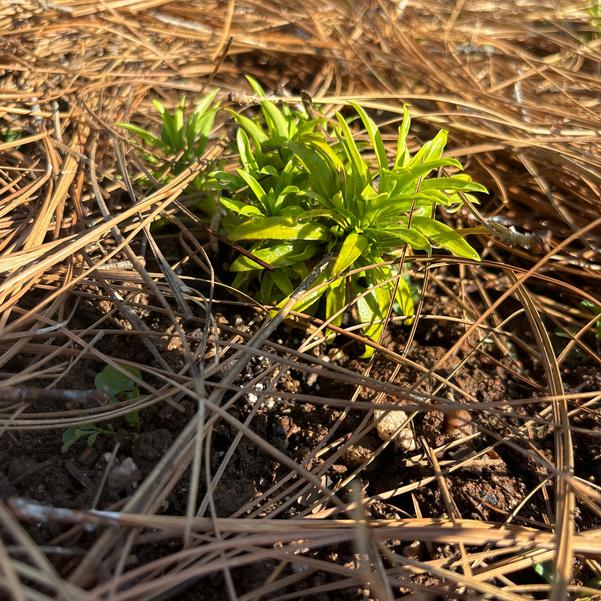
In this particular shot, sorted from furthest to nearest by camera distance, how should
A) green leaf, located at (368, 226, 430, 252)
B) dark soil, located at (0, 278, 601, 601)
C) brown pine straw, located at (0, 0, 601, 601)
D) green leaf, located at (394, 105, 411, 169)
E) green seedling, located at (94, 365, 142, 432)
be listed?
1. green leaf, located at (394, 105, 411, 169)
2. green leaf, located at (368, 226, 430, 252)
3. green seedling, located at (94, 365, 142, 432)
4. dark soil, located at (0, 278, 601, 601)
5. brown pine straw, located at (0, 0, 601, 601)

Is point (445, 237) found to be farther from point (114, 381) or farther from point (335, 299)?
point (114, 381)

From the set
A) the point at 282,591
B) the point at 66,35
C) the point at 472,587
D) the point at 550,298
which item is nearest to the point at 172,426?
the point at 282,591

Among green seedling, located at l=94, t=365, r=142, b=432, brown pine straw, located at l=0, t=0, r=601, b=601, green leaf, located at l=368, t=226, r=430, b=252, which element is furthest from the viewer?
green leaf, located at l=368, t=226, r=430, b=252

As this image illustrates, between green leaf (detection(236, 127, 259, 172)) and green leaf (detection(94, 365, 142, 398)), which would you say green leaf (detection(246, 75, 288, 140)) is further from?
green leaf (detection(94, 365, 142, 398))

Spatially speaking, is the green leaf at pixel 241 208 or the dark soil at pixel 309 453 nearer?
the dark soil at pixel 309 453

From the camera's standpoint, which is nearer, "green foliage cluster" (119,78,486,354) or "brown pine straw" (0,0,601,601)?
"brown pine straw" (0,0,601,601)

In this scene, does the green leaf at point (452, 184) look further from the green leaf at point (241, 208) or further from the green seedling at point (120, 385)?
the green seedling at point (120, 385)

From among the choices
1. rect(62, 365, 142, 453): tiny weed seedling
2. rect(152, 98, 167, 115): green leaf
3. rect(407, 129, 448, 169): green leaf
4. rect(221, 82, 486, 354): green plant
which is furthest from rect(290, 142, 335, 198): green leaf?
rect(62, 365, 142, 453): tiny weed seedling

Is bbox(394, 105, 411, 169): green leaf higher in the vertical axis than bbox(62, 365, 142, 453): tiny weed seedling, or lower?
higher

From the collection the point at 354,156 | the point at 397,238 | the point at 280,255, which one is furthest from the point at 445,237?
the point at 280,255

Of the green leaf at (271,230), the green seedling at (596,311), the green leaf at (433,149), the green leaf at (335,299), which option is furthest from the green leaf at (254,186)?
the green seedling at (596,311)
